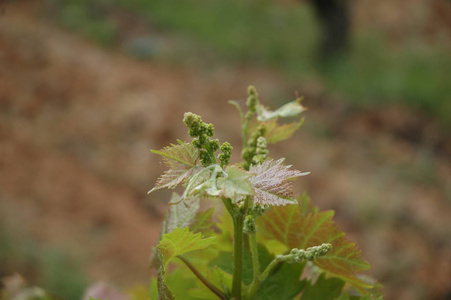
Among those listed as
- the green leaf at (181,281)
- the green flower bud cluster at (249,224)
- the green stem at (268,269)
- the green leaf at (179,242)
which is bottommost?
the green stem at (268,269)

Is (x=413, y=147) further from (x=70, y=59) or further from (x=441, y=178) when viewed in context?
(x=70, y=59)

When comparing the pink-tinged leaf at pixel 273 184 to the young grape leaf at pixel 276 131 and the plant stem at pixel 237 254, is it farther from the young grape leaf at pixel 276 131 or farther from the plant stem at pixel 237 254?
the young grape leaf at pixel 276 131

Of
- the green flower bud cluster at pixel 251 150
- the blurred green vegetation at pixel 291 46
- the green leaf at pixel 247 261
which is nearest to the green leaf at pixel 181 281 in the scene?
the green leaf at pixel 247 261

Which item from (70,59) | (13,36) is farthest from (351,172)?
(13,36)

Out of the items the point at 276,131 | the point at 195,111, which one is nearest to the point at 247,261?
the point at 276,131

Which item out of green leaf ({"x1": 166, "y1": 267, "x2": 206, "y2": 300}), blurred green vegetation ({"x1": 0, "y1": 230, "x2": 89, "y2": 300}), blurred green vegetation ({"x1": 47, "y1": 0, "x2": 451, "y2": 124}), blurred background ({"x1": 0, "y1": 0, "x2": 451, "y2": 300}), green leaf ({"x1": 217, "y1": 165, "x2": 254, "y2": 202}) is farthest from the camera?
blurred green vegetation ({"x1": 47, "y1": 0, "x2": 451, "y2": 124})

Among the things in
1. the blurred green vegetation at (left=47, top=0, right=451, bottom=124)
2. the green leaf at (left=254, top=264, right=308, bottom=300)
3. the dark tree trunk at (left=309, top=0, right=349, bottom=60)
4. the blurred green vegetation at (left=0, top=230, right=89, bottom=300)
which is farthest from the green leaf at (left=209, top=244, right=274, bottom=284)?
the dark tree trunk at (left=309, top=0, right=349, bottom=60)

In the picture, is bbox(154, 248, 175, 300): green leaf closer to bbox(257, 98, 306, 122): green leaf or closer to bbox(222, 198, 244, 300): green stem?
bbox(222, 198, 244, 300): green stem
